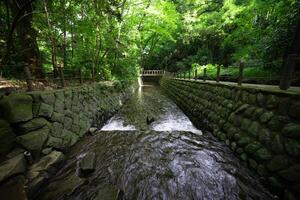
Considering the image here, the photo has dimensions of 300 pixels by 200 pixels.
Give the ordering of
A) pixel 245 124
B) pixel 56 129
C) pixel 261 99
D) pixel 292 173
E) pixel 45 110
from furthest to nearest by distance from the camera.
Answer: pixel 56 129
pixel 45 110
pixel 245 124
pixel 261 99
pixel 292 173

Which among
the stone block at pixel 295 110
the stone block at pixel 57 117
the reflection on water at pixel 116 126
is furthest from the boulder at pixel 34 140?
the stone block at pixel 295 110

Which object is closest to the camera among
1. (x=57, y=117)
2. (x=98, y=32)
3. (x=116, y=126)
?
(x=57, y=117)

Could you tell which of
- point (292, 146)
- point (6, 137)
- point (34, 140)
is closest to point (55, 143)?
point (34, 140)

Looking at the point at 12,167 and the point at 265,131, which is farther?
the point at 265,131

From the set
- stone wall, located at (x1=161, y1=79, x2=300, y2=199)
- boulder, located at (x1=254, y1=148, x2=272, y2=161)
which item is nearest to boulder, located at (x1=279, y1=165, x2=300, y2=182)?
stone wall, located at (x1=161, y1=79, x2=300, y2=199)

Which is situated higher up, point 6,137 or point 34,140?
point 6,137

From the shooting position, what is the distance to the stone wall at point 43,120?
3.04 meters

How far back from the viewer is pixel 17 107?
128 inches

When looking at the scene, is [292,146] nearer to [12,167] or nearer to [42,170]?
[42,170]

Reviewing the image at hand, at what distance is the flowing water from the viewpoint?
272 cm

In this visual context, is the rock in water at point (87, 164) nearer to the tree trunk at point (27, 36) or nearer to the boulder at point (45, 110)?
the boulder at point (45, 110)

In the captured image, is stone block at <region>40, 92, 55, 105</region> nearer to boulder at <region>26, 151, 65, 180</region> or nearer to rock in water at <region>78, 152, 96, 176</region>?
boulder at <region>26, 151, 65, 180</region>

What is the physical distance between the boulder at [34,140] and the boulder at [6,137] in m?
0.12

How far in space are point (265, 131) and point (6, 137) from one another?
5.32m
